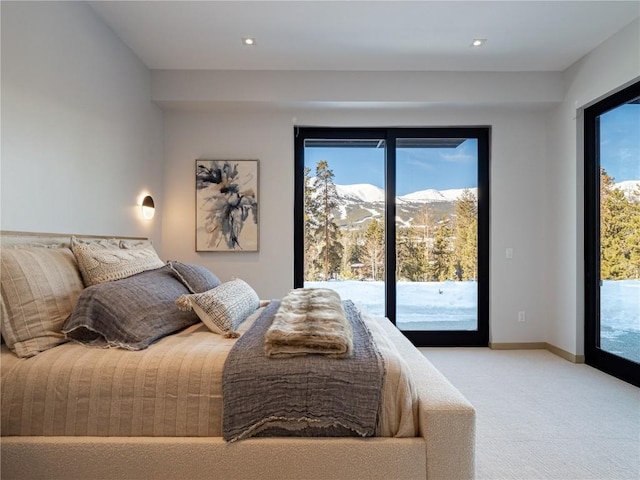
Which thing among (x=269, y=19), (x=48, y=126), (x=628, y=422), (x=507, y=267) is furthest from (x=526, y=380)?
(x=48, y=126)

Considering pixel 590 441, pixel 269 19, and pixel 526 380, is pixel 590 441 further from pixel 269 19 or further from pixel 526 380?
pixel 269 19

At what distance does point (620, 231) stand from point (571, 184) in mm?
644

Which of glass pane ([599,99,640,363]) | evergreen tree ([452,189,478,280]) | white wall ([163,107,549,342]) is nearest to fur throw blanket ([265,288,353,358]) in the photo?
white wall ([163,107,549,342])

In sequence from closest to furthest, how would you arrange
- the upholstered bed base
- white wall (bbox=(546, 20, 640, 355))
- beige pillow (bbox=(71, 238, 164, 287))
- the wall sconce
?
the upholstered bed base
beige pillow (bbox=(71, 238, 164, 287))
white wall (bbox=(546, 20, 640, 355))
the wall sconce

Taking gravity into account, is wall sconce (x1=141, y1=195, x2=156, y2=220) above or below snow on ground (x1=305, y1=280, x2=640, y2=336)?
above

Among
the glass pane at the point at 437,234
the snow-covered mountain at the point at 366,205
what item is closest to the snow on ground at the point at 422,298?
the glass pane at the point at 437,234

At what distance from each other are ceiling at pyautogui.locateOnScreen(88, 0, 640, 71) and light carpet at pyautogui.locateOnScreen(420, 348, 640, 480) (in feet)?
9.43

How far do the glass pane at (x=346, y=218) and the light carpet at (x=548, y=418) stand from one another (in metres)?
1.09

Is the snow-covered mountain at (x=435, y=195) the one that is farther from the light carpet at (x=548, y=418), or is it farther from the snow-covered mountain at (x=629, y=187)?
the light carpet at (x=548, y=418)

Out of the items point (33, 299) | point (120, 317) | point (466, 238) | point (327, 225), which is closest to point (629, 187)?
point (466, 238)

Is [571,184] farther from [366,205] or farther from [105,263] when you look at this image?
[105,263]

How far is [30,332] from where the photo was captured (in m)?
1.61

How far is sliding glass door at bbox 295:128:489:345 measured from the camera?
4.04m

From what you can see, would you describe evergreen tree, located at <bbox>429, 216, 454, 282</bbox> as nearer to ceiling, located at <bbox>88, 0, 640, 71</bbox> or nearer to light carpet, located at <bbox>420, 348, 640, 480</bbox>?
light carpet, located at <bbox>420, 348, 640, 480</bbox>
